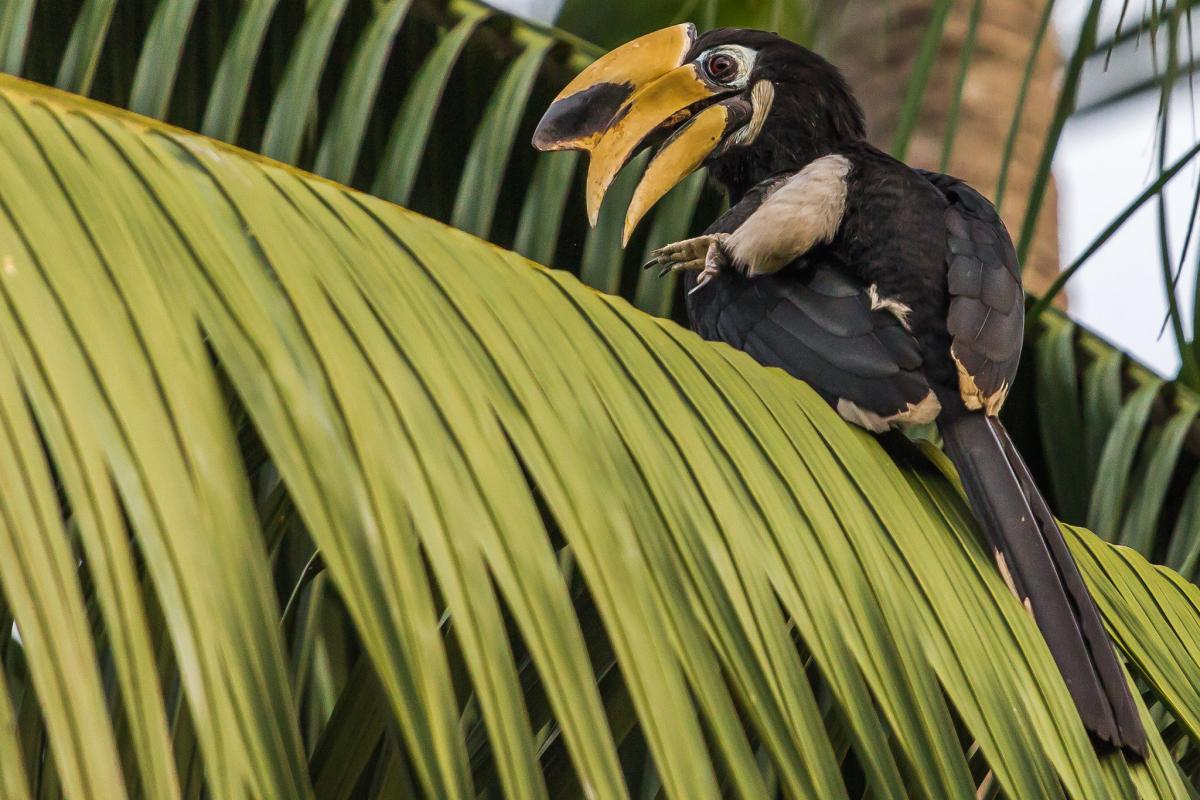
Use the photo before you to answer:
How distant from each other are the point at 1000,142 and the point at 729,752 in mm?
2476

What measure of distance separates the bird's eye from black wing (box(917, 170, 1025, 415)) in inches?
16.5

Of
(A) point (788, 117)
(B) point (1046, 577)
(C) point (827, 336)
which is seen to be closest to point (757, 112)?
(A) point (788, 117)

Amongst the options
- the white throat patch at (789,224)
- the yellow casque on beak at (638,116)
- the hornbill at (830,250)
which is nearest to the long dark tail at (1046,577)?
the hornbill at (830,250)

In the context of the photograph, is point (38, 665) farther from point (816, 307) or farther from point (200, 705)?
point (816, 307)

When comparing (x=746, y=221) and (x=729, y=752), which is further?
(x=746, y=221)

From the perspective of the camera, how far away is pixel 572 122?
6.18ft

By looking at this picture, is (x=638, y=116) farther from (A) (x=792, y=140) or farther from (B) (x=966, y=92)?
(B) (x=966, y=92)

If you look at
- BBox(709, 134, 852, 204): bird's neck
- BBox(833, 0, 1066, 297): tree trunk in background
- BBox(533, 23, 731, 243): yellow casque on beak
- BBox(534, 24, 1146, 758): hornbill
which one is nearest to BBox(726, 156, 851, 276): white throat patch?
BBox(534, 24, 1146, 758): hornbill

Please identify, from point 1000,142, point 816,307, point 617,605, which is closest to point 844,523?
point 617,605

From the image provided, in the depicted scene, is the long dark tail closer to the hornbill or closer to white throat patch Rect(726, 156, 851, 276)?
the hornbill

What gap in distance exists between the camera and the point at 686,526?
0.94 metres

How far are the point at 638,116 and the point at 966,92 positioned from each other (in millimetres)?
1284

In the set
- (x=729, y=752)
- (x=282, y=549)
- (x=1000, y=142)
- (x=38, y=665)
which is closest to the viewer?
(x=38, y=665)

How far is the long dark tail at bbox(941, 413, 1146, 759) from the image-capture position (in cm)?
113
